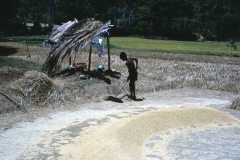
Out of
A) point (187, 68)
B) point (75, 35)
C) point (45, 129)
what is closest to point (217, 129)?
point (45, 129)

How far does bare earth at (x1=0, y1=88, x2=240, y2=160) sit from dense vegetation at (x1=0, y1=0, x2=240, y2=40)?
31.2m

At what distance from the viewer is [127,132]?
6.63m

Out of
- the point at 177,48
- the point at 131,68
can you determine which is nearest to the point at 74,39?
the point at 131,68

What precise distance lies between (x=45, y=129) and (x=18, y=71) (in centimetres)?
472

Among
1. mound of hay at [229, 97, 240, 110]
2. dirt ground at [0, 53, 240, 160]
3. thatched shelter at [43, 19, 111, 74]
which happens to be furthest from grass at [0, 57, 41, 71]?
mound of hay at [229, 97, 240, 110]

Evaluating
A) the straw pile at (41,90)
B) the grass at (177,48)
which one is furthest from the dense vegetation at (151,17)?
the straw pile at (41,90)

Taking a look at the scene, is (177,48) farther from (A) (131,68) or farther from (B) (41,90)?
(B) (41,90)

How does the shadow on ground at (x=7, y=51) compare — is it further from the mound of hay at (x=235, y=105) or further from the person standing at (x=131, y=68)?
the mound of hay at (x=235, y=105)

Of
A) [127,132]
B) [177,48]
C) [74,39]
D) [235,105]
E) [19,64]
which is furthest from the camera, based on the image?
[177,48]

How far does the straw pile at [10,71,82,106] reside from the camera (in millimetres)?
9073

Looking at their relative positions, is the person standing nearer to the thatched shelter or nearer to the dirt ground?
the dirt ground

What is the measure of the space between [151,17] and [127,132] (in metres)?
45.6

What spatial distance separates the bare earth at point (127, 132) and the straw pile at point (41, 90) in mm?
555

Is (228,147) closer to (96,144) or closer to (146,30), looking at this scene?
(96,144)
